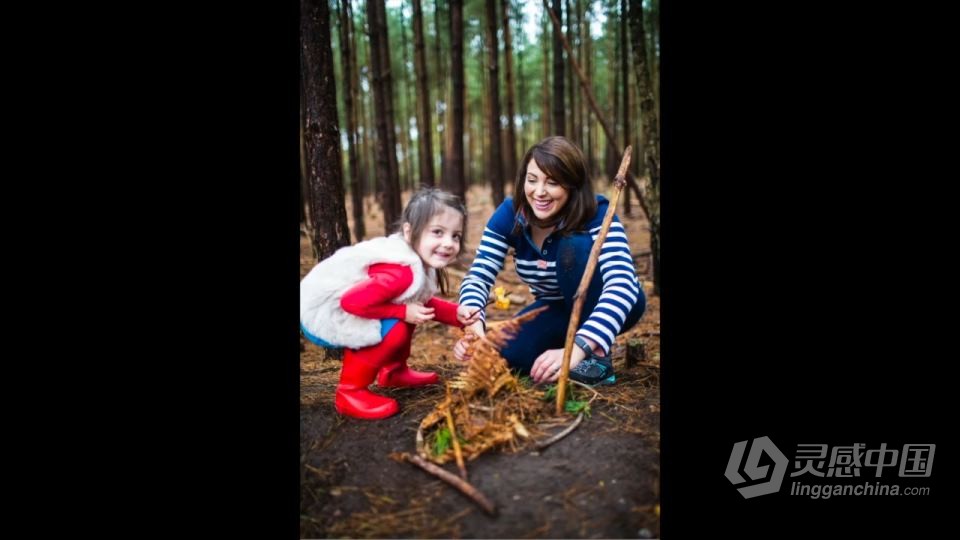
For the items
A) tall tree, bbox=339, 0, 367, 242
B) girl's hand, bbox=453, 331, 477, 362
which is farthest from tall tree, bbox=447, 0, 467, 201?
girl's hand, bbox=453, 331, 477, 362

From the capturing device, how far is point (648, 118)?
430cm

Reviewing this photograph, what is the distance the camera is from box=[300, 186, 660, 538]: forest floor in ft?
5.27

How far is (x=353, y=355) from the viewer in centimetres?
225

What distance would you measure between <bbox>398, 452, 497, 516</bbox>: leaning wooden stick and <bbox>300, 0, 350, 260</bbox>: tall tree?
1188mm

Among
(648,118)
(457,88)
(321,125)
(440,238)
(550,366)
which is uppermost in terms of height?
(457,88)

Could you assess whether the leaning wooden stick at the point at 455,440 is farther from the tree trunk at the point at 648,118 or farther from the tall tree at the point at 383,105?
the tall tree at the point at 383,105

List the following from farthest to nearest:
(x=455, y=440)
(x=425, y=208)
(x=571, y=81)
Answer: (x=571, y=81)
(x=425, y=208)
(x=455, y=440)

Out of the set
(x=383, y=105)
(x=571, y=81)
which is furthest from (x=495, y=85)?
(x=571, y=81)

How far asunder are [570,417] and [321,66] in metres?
1.92

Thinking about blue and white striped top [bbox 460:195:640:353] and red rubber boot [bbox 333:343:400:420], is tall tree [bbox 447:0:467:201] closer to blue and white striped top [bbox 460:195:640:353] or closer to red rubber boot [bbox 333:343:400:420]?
blue and white striped top [bbox 460:195:640:353]

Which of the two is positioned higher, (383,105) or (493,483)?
(383,105)

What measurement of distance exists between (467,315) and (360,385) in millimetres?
531

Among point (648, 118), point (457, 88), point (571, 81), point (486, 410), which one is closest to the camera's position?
point (486, 410)

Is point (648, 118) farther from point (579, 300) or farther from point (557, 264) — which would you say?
point (579, 300)
